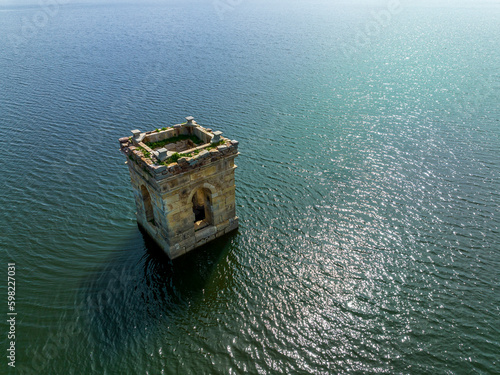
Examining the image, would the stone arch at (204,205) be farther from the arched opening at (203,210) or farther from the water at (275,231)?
the water at (275,231)

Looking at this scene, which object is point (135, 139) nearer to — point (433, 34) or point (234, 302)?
point (234, 302)

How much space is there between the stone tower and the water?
5.94 ft

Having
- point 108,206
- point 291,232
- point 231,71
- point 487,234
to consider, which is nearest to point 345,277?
point 291,232

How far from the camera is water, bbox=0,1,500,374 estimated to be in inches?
755

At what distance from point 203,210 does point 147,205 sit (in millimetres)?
5086

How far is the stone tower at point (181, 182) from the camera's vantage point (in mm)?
21109

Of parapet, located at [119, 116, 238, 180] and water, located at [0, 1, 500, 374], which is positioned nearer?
water, located at [0, 1, 500, 374]

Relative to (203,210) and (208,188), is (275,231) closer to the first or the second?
(203,210)

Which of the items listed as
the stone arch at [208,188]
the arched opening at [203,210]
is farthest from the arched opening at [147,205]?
the stone arch at [208,188]

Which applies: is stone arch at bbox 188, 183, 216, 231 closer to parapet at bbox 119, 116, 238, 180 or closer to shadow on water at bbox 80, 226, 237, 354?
shadow on water at bbox 80, 226, 237, 354

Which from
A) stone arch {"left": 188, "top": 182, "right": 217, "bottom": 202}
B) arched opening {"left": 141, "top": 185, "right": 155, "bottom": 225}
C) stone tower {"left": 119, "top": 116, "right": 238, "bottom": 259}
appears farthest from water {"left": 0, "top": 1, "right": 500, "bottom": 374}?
stone arch {"left": 188, "top": 182, "right": 217, "bottom": 202}

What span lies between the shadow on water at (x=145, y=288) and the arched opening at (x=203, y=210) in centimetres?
183

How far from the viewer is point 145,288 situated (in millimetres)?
22734

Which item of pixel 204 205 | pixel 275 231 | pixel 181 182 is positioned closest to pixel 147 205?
pixel 204 205
